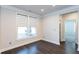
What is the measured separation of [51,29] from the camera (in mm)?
4590

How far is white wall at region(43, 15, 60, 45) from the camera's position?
13.7 ft

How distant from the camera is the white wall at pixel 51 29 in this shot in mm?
4167

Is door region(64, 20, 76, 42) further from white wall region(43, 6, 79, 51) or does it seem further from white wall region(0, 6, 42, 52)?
white wall region(0, 6, 42, 52)

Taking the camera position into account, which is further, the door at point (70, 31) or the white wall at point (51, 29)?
the door at point (70, 31)

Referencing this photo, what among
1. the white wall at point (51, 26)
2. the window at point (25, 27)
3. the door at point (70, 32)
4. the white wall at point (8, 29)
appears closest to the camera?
the white wall at point (8, 29)

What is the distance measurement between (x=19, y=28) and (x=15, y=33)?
46 centimetres

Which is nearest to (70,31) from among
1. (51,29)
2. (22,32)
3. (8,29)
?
(51,29)

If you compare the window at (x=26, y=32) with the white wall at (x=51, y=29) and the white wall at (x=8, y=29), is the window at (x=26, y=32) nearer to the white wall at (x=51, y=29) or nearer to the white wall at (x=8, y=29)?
the white wall at (x=8, y=29)

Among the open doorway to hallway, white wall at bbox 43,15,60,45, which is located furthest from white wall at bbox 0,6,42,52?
the open doorway to hallway

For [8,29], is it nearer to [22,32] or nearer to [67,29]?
[22,32]

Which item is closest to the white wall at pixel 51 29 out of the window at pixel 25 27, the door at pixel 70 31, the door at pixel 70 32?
the window at pixel 25 27

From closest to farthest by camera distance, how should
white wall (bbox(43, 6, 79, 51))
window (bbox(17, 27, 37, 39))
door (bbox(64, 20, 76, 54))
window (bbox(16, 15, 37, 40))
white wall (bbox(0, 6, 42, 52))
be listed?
white wall (bbox(0, 6, 42, 52)) < window (bbox(16, 15, 37, 40)) < window (bbox(17, 27, 37, 39)) < white wall (bbox(43, 6, 79, 51)) < door (bbox(64, 20, 76, 54))

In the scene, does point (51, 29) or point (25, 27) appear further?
point (51, 29)
